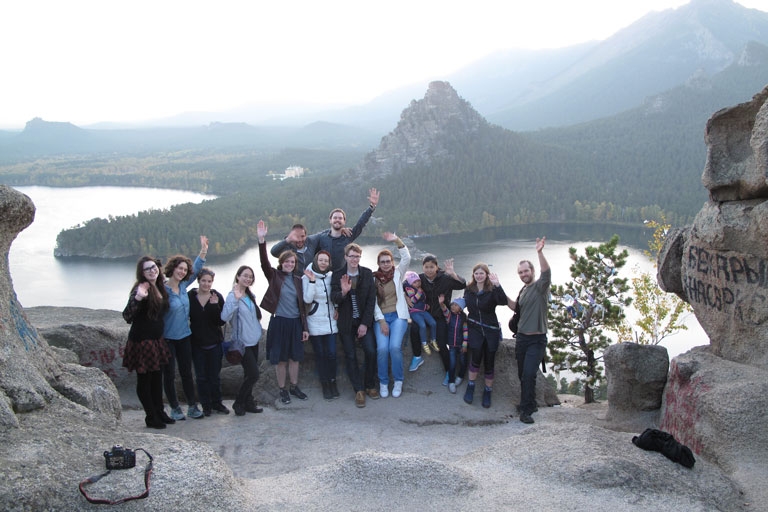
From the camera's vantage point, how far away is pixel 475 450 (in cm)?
686

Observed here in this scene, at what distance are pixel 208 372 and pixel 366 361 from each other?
7.40 feet

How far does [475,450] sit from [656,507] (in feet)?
7.12

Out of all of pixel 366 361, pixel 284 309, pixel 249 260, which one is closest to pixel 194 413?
pixel 284 309

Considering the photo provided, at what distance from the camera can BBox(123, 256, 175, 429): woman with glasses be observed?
6.77m

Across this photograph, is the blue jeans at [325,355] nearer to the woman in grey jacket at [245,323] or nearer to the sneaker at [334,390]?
the sneaker at [334,390]

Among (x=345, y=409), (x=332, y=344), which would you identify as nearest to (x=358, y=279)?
(x=332, y=344)

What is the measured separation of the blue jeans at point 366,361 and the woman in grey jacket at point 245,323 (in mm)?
1339

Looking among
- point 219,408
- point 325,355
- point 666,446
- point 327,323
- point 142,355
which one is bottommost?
point 219,408

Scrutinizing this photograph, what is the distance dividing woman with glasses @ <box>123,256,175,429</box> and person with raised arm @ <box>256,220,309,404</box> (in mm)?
1500

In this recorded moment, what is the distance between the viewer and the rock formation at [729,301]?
21.4ft

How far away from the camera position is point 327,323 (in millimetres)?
8359

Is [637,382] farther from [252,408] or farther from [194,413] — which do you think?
[194,413]

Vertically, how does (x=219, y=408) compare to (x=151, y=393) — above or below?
below

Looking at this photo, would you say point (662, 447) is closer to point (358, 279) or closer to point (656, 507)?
point (656, 507)
